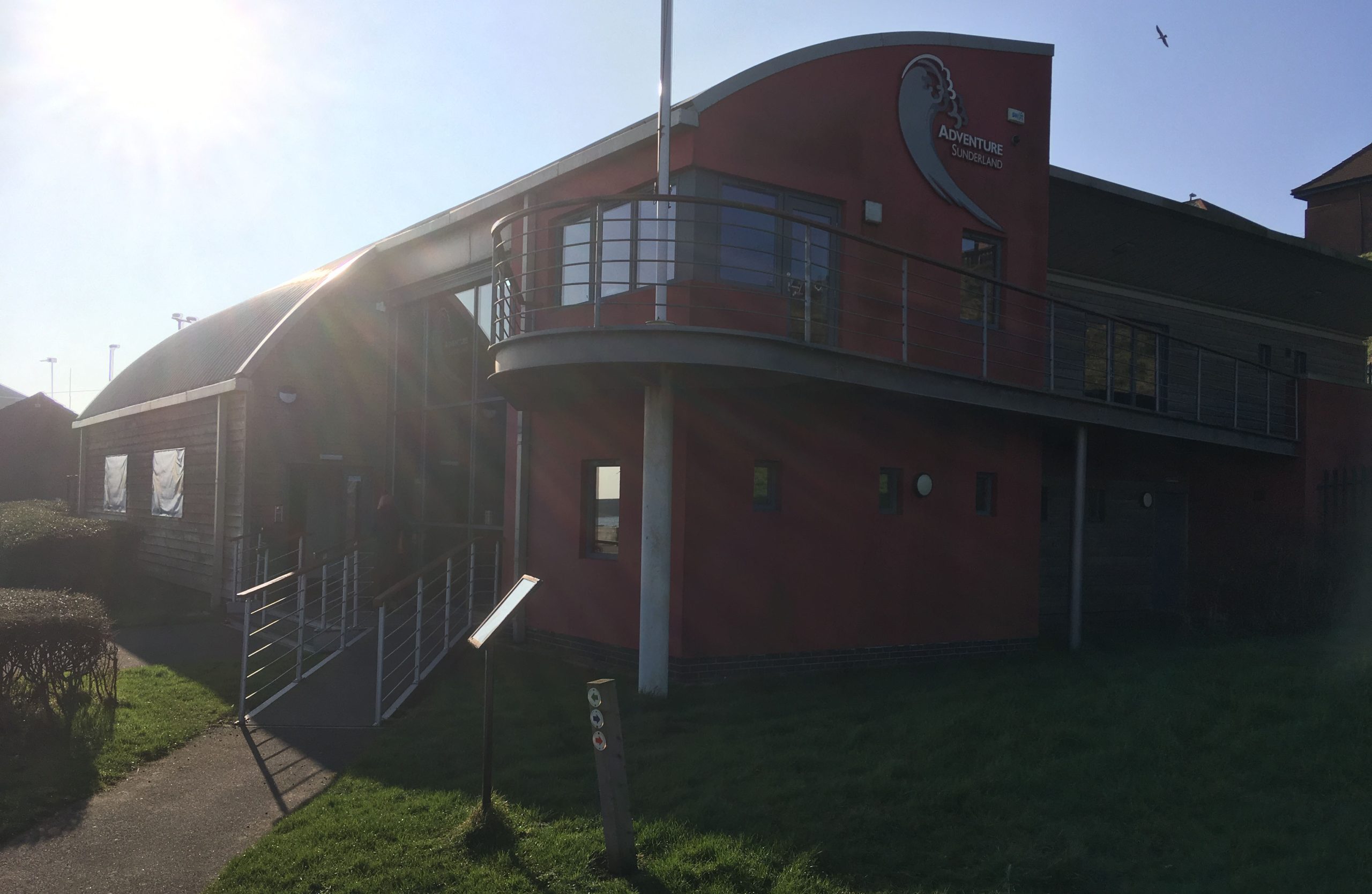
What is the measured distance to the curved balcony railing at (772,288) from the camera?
376 inches

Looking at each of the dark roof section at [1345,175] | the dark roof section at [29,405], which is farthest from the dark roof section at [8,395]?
the dark roof section at [1345,175]

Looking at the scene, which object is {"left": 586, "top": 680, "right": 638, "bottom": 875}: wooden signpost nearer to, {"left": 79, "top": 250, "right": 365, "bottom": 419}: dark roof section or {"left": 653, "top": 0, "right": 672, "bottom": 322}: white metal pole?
{"left": 653, "top": 0, "right": 672, "bottom": 322}: white metal pole

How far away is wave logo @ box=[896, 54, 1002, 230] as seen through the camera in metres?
11.7

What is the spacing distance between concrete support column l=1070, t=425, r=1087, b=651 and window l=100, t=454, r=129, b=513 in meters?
19.5

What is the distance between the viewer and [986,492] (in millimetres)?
12516

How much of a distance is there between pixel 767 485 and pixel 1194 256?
9508mm

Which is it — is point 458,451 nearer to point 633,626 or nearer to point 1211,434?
point 633,626

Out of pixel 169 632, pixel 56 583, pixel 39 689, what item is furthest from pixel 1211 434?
pixel 56 583

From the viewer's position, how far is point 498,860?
556 centimetres

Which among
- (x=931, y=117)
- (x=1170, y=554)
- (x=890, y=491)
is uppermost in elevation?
(x=931, y=117)

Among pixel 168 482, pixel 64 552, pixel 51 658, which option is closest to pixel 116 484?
pixel 168 482

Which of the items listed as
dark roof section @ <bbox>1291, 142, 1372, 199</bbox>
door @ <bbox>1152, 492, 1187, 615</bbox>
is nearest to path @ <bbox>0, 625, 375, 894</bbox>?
door @ <bbox>1152, 492, 1187, 615</bbox>

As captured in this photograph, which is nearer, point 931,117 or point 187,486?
point 931,117

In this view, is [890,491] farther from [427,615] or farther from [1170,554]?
[1170,554]
